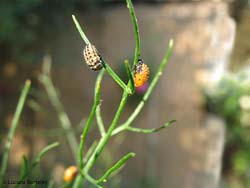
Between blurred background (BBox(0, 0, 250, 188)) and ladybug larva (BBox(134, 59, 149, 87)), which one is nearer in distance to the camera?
ladybug larva (BBox(134, 59, 149, 87))

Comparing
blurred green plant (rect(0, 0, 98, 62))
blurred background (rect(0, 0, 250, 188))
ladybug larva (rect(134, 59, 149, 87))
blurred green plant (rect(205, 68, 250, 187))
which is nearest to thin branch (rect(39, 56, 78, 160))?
ladybug larva (rect(134, 59, 149, 87))

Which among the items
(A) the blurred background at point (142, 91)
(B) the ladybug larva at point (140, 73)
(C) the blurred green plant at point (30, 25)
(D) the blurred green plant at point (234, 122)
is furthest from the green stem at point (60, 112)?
(D) the blurred green plant at point (234, 122)

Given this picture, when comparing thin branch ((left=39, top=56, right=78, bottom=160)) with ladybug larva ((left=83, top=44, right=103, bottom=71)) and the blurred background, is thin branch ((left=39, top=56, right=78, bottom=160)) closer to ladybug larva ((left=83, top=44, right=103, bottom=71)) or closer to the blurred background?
ladybug larva ((left=83, top=44, right=103, bottom=71))

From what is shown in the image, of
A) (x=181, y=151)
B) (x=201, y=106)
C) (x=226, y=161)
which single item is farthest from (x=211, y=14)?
(x=226, y=161)

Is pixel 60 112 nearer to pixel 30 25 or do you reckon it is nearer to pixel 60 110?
pixel 60 110

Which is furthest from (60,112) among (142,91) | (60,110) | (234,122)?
(234,122)

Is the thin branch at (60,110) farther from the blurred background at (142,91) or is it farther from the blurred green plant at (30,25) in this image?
the blurred background at (142,91)
